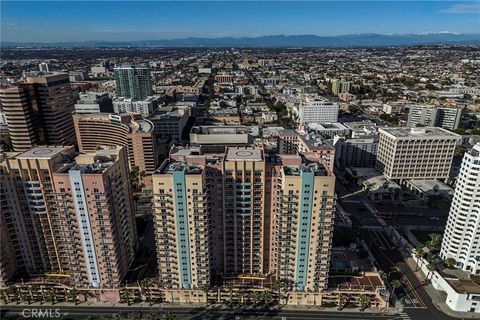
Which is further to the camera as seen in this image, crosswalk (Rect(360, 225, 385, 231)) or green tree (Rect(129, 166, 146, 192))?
green tree (Rect(129, 166, 146, 192))

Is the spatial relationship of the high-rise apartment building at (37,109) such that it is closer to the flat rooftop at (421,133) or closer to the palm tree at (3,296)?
the palm tree at (3,296)

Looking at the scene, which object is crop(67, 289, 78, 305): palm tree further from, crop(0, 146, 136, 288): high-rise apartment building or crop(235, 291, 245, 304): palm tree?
crop(235, 291, 245, 304): palm tree

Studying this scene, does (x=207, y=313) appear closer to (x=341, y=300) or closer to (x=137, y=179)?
(x=341, y=300)

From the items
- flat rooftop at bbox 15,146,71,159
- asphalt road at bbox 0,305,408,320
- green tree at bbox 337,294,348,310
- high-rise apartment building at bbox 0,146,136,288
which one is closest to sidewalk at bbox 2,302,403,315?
asphalt road at bbox 0,305,408,320

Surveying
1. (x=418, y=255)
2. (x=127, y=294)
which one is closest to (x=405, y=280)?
(x=418, y=255)

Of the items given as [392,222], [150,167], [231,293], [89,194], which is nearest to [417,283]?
[392,222]

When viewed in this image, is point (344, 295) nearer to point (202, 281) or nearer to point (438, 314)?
point (438, 314)
